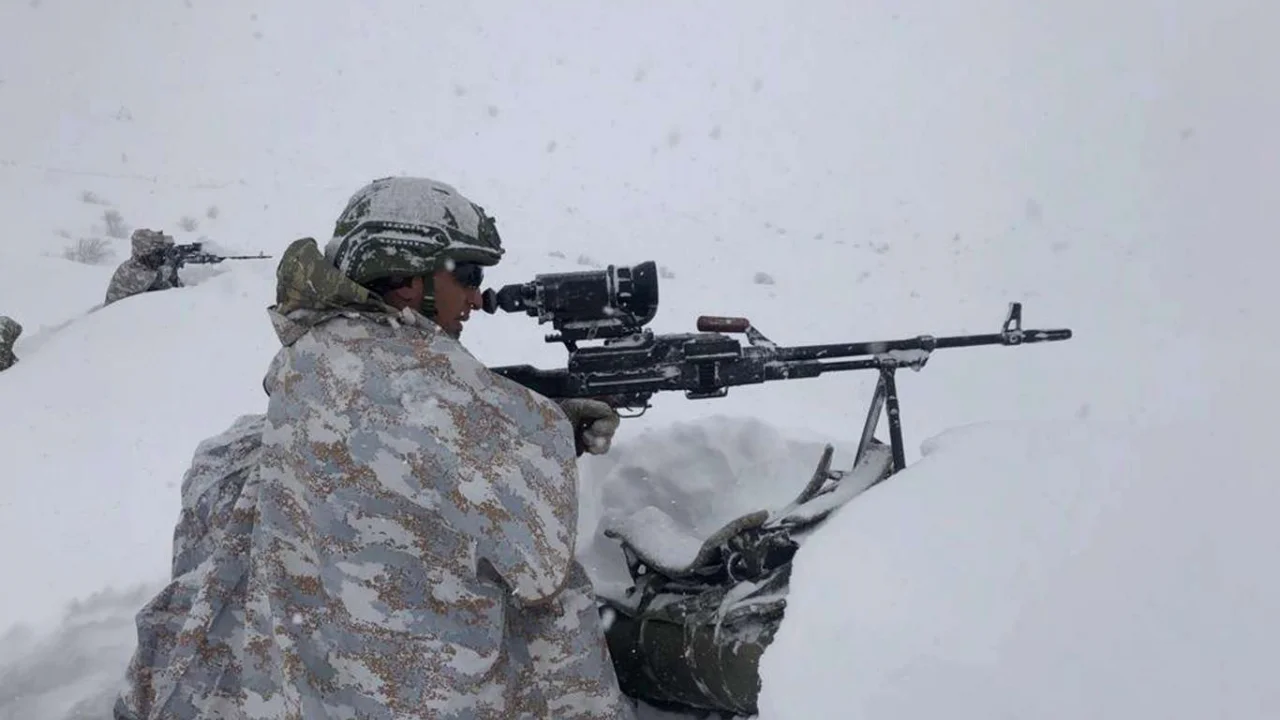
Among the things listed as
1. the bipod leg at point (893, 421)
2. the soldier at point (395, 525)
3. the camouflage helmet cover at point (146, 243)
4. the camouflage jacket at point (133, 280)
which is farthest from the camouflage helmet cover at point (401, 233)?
the camouflage helmet cover at point (146, 243)

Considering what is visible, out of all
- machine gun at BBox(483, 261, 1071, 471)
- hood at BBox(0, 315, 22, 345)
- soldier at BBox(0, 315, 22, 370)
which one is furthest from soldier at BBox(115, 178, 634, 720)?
hood at BBox(0, 315, 22, 345)

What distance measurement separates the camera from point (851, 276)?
27.4 feet

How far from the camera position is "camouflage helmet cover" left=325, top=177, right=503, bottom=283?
7.45 feet

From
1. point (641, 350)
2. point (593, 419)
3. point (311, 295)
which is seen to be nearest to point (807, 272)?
point (641, 350)

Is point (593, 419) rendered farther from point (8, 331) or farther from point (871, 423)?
point (8, 331)

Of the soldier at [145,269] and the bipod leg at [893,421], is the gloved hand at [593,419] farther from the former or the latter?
the soldier at [145,269]

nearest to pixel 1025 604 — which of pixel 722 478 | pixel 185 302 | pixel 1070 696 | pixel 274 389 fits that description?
pixel 1070 696

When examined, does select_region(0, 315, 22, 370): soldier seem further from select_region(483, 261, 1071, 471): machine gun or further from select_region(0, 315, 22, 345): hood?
select_region(483, 261, 1071, 471): machine gun

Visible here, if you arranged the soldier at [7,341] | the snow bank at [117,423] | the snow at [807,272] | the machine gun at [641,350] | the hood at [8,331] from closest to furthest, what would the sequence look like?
1. the snow at [807,272]
2. the machine gun at [641,350]
3. the snow bank at [117,423]
4. the soldier at [7,341]
5. the hood at [8,331]

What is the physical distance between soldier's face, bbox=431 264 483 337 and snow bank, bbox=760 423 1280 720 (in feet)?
3.36

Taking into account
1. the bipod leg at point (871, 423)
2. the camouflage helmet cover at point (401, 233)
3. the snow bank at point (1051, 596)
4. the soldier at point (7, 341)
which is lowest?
the snow bank at point (1051, 596)

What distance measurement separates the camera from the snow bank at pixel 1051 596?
1.64 metres

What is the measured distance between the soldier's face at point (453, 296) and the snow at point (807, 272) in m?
1.01

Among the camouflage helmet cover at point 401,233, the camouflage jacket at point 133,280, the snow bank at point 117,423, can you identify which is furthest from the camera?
the camouflage jacket at point 133,280
